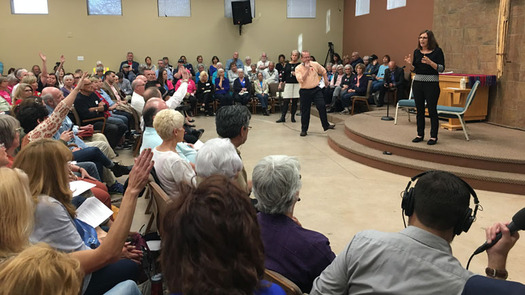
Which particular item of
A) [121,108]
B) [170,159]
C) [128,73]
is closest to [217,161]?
[170,159]

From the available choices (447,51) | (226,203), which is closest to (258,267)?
(226,203)

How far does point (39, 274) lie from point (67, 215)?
922 millimetres

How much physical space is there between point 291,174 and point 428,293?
2.56 feet

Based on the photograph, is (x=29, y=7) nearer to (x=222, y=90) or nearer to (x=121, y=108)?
(x=222, y=90)

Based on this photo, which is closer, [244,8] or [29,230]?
[29,230]

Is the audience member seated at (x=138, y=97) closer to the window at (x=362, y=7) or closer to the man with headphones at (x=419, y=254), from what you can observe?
the man with headphones at (x=419, y=254)

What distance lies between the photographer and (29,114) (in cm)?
374

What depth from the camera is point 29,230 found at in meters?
1.56

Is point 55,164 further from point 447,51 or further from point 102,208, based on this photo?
point 447,51

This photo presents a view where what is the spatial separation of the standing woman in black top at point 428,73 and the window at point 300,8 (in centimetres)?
867

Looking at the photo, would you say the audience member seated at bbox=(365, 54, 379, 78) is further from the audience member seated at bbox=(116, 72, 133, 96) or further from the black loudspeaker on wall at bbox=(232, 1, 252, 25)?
the audience member seated at bbox=(116, 72, 133, 96)

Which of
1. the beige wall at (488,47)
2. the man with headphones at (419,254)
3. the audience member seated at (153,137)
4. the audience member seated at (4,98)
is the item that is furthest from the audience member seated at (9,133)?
the beige wall at (488,47)

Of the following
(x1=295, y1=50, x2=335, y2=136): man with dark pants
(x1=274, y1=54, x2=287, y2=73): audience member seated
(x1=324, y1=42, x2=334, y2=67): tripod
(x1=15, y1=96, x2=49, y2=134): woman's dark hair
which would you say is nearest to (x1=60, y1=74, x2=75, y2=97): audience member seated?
(x1=15, y1=96, x2=49, y2=134): woman's dark hair

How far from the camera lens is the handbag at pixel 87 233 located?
2.23 metres
